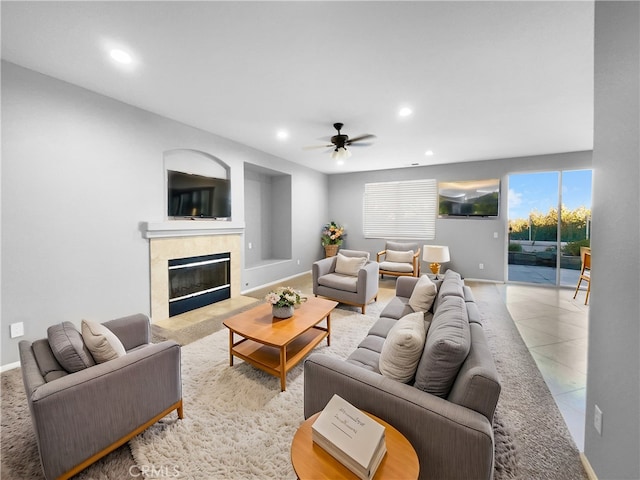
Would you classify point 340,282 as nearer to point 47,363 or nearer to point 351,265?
point 351,265

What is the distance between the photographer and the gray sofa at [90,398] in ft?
4.03

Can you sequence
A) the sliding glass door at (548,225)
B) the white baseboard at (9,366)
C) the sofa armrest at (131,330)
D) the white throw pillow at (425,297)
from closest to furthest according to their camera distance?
the sofa armrest at (131,330) < the white baseboard at (9,366) < the white throw pillow at (425,297) < the sliding glass door at (548,225)

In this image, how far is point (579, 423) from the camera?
A: 1803 millimetres

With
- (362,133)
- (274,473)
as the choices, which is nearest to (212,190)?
(362,133)

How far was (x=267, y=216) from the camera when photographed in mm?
6324

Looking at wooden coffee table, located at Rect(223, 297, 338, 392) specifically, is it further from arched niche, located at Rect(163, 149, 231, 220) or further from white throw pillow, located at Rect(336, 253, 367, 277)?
arched niche, located at Rect(163, 149, 231, 220)

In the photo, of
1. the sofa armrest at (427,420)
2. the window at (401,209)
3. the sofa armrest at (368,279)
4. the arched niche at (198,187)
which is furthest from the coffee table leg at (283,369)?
the window at (401,209)

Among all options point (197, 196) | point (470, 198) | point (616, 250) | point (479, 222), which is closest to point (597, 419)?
point (616, 250)

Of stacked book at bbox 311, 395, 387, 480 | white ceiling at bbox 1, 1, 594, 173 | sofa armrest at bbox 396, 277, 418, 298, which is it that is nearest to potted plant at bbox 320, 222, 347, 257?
white ceiling at bbox 1, 1, 594, 173

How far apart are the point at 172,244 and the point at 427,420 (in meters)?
3.66

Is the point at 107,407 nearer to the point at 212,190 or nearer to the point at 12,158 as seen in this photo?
the point at 12,158

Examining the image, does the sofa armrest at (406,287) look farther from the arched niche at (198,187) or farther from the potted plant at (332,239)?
the potted plant at (332,239)

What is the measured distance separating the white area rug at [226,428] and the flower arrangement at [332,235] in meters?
4.73

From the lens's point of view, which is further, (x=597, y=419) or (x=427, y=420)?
(x=597, y=419)
